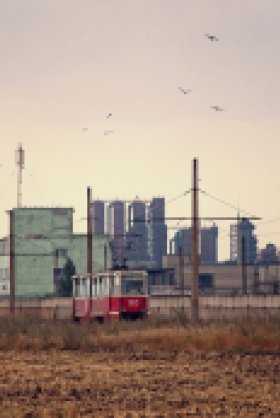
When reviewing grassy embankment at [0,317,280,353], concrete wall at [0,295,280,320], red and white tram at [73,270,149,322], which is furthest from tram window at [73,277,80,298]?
grassy embankment at [0,317,280,353]

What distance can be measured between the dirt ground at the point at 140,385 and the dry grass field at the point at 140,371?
18 millimetres

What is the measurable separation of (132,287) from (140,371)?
33.1 m

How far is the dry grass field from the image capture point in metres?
21.0

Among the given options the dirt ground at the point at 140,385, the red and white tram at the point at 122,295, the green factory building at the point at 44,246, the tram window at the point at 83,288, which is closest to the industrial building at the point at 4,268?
the green factory building at the point at 44,246

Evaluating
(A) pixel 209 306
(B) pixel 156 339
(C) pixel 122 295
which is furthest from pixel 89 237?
(B) pixel 156 339

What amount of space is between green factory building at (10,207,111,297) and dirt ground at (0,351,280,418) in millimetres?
108633

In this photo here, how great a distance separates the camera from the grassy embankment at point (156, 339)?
128ft

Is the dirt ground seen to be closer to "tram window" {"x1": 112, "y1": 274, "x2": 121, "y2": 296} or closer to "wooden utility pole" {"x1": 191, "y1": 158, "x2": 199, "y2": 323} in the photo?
"wooden utility pole" {"x1": 191, "y1": 158, "x2": 199, "y2": 323}

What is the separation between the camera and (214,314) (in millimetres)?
77375

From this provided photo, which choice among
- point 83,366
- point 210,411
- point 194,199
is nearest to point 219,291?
point 194,199

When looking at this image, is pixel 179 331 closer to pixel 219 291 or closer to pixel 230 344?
pixel 230 344

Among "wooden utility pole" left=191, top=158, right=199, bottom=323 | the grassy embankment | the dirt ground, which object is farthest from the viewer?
"wooden utility pole" left=191, top=158, right=199, bottom=323

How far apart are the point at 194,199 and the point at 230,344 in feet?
68.7

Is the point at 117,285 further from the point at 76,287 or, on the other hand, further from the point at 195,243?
the point at 76,287
